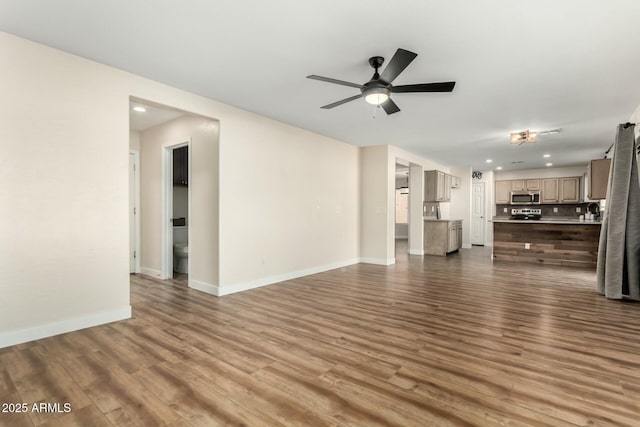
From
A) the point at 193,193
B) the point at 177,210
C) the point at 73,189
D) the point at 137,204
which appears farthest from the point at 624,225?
the point at 137,204

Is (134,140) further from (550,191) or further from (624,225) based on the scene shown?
(550,191)

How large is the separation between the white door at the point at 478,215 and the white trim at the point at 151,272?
32.1ft

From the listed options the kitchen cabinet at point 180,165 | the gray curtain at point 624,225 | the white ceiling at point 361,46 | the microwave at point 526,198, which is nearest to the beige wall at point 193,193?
the kitchen cabinet at point 180,165

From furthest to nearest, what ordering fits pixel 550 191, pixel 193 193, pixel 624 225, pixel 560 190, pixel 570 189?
pixel 550 191, pixel 560 190, pixel 570 189, pixel 193 193, pixel 624 225

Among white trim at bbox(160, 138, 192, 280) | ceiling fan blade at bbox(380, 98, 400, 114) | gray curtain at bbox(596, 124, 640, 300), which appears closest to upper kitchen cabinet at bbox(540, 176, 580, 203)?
gray curtain at bbox(596, 124, 640, 300)

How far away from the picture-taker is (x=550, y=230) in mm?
6934

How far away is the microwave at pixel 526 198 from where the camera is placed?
1034 cm

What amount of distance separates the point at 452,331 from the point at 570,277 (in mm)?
4079

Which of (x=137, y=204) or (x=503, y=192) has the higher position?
(x=503, y=192)

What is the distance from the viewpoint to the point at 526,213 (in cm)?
1000

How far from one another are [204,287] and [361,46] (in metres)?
3.62

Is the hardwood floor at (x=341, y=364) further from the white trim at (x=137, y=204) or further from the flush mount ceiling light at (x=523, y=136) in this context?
the flush mount ceiling light at (x=523, y=136)

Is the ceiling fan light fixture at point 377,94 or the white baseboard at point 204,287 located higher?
the ceiling fan light fixture at point 377,94

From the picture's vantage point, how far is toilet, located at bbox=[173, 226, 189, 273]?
18.6 feet
